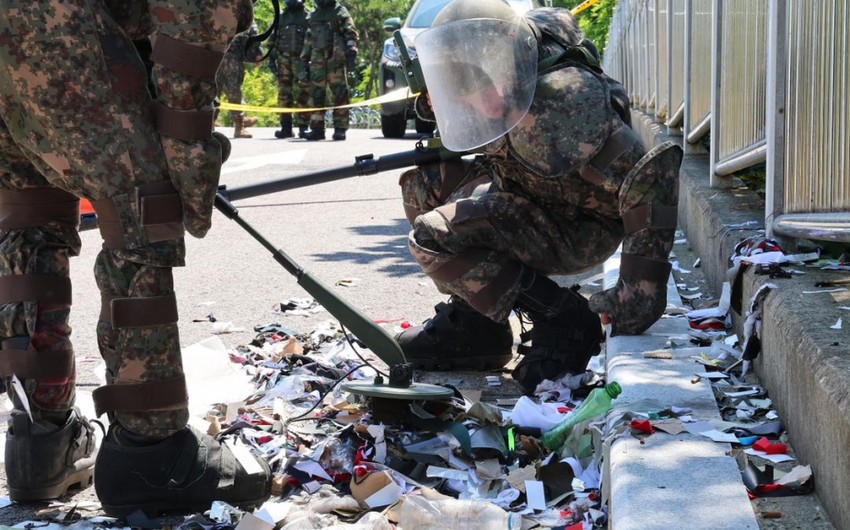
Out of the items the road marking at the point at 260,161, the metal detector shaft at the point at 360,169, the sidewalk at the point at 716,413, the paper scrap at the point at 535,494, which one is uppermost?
the metal detector shaft at the point at 360,169

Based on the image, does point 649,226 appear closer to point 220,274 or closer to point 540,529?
point 540,529

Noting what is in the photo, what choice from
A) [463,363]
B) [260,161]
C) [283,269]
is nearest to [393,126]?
[260,161]

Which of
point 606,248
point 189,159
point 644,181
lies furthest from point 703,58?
point 189,159

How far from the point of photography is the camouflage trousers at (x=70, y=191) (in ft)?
9.04

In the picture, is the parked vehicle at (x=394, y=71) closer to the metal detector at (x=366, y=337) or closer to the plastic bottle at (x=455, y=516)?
the metal detector at (x=366, y=337)

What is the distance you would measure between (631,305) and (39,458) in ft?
5.99

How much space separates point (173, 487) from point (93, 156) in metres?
0.84

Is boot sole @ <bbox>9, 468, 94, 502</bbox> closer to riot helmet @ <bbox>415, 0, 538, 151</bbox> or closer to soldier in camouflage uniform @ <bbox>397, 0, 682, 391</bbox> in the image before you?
soldier in camouflage uniform @ <bbox>397, 0, 682, 391</bbox>

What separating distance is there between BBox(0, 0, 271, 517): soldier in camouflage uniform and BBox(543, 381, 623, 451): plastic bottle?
2.58 ft

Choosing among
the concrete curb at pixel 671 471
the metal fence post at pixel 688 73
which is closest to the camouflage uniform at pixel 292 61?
the metal fence post at pixel 688 73

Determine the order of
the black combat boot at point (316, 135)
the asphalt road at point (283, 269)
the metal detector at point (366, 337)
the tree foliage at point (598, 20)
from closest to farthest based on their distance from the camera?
1. the metal detector at point (366, 337)
2. the asphalt road at point (283, 269)
3. the black combat boot at point (316, 135)
4. the tree foliage at point (598, 20)

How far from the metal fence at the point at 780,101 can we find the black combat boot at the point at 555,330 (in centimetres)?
68

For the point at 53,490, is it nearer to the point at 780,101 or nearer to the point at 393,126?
the point at 780,101

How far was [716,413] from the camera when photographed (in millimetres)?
2910
